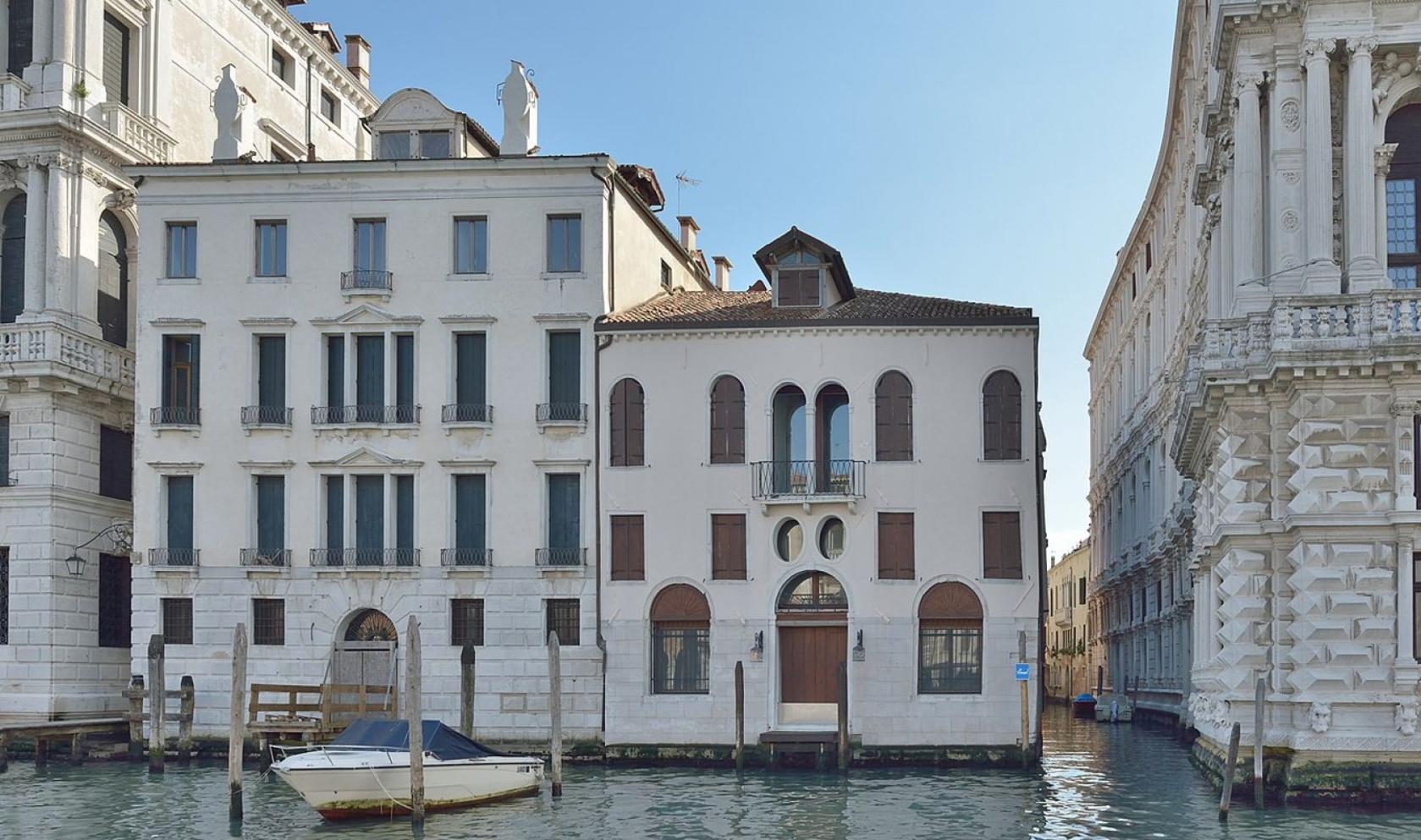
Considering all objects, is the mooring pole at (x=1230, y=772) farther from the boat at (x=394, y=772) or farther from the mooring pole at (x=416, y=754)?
the mooring pole at (x=416, y=754)

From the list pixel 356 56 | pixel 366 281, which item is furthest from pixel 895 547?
pixel 356 56

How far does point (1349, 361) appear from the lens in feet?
81.3

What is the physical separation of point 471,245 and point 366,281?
88.1 inches

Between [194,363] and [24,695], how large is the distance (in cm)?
769

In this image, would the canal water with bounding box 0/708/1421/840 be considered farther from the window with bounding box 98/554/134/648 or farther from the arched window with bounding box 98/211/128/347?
the arched window with bounding box 98/211/128/347

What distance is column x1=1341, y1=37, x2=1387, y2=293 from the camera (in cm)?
2538

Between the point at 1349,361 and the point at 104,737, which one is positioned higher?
the point at 1349,361

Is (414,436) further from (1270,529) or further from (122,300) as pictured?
(1270,529)

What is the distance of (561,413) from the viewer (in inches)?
1411

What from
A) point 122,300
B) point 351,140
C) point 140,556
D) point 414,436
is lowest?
point 140,556

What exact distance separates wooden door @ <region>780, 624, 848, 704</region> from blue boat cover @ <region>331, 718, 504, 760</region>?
24.8ft

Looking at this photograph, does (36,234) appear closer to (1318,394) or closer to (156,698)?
(156,698)

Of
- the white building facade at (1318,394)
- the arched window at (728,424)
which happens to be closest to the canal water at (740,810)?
the white building facade at (1318,394)

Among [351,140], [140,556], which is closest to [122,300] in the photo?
[140,556]
